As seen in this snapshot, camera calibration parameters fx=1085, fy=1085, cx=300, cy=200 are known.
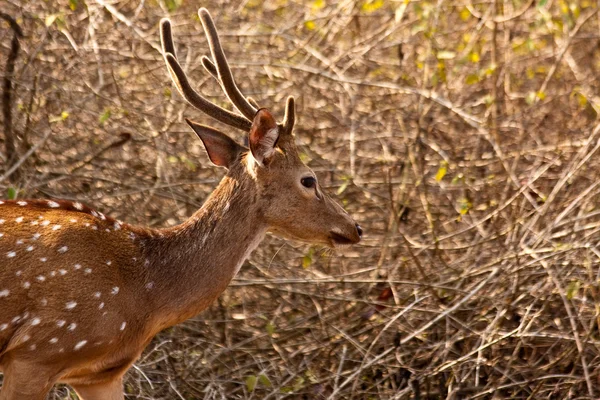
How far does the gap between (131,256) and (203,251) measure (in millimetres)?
323

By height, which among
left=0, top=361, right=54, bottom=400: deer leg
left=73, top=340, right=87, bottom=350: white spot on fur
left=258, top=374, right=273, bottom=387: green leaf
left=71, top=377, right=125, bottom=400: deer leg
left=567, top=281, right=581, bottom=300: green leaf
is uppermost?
left=73, top=340, right=87, bottom=350: white spot on fur

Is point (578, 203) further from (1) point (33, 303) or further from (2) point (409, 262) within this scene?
(1) point (33, 303)

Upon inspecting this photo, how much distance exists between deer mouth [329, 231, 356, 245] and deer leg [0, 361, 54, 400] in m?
1.44

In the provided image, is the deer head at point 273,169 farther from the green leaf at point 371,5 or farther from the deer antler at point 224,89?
the green leaf at point 371,5

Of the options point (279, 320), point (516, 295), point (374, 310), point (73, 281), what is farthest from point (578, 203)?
point (73, 281)

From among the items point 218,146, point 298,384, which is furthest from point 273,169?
point 298,384

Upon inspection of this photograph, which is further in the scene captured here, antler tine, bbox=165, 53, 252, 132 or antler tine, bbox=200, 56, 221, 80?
antler tine, bbox=200, 56, 221, 80

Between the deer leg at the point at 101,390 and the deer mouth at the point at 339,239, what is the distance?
115 cm

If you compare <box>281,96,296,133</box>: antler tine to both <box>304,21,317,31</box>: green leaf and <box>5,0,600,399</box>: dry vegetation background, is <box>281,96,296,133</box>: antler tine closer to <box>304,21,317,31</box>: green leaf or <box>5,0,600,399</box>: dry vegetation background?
<box>5,0,600,399</box>: dry vegetation background

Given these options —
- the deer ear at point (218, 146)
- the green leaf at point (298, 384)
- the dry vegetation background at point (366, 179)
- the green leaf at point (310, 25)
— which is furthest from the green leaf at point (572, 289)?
the green leaf at point (310, 25)

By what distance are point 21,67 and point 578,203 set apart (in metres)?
3.68

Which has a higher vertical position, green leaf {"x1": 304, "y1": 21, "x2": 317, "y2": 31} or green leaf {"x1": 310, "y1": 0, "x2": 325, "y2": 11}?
green leaf {"x1": 310, "y1": 0, "x2": 325, "y2": 11}

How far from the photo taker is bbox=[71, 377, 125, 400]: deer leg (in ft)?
15.9

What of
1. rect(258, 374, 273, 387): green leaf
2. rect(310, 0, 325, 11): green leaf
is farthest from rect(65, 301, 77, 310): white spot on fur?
rect(310, 0, 325, 11): green leaf
